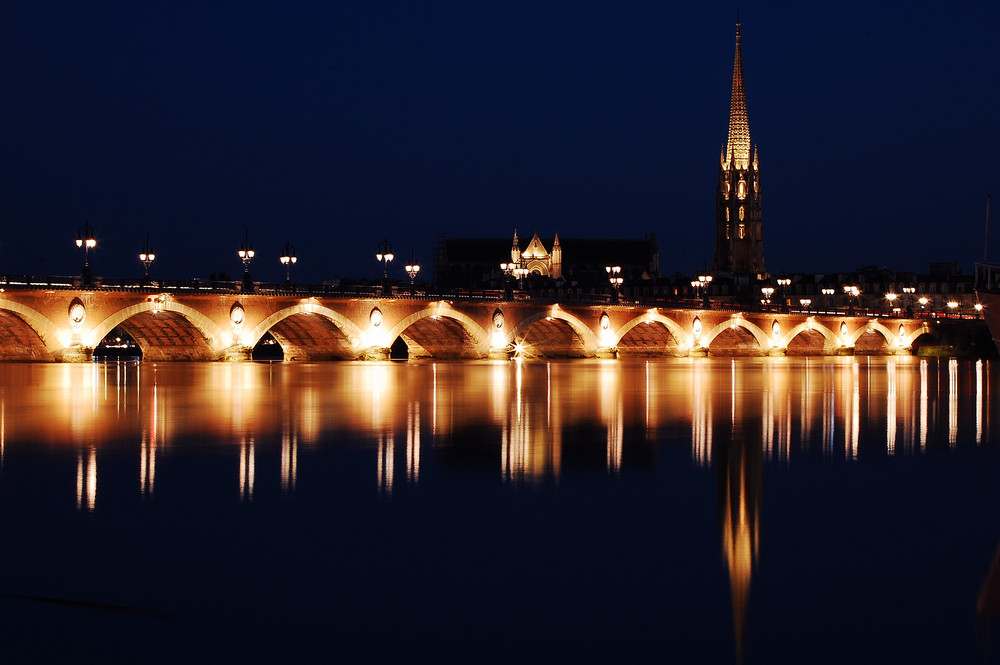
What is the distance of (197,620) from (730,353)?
9127cm

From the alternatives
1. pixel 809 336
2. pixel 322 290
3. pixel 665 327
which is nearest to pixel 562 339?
pixel 665 327

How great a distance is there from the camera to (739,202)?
159250 mm

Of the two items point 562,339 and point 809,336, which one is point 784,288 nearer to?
point 809,336

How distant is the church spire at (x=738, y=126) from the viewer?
161m

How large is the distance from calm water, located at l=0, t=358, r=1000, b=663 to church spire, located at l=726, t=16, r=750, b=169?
13968cm

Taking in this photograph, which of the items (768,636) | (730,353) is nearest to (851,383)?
(768,636)

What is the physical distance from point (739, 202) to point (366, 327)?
4123 inches

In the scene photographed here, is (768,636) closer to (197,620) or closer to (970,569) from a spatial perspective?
(970,569)

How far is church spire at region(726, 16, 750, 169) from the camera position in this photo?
6329 inches

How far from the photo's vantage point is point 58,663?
8.12 meters

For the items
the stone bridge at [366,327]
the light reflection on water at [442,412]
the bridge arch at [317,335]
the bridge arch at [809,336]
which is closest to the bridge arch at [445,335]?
the stone bridge at [366,327]

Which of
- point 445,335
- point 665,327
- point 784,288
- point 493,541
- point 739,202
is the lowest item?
point 493,541

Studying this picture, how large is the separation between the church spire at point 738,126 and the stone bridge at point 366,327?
197 feet

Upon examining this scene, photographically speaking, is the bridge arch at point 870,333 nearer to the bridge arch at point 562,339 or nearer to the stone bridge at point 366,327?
the stone bridge at point 366,327
